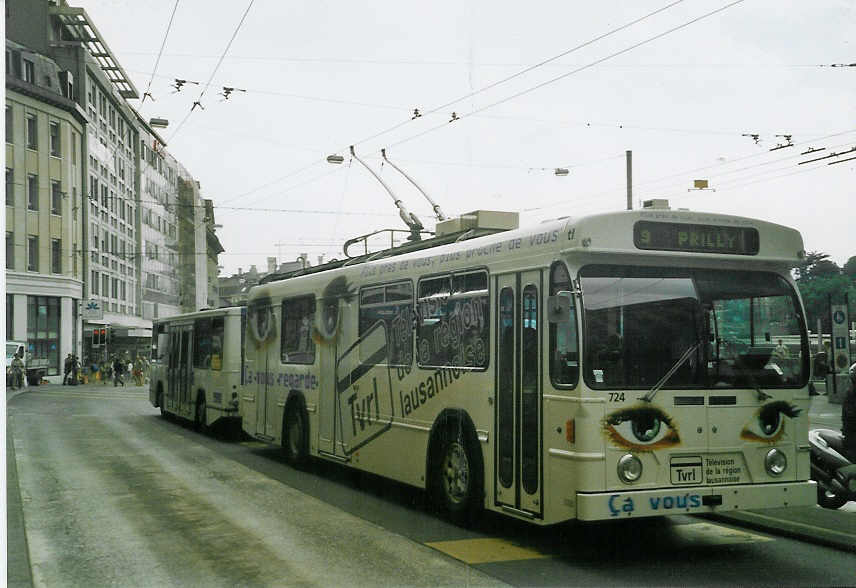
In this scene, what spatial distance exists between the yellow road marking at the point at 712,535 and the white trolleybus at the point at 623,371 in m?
0.88

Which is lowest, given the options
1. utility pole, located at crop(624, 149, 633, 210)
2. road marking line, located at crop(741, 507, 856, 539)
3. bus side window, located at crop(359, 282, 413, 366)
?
road marking line, located at crop(741, 507, 856, 539)

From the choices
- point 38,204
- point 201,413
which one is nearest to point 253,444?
point 201,413

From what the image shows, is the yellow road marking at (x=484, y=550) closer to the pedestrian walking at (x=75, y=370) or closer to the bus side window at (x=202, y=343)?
the bus side window at (x=202, y=343)

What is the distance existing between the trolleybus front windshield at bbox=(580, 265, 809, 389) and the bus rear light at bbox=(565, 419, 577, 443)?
35 centimetres

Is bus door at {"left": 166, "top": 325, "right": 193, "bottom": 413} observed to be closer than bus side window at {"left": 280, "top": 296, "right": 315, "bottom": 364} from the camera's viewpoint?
No

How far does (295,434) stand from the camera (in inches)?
559

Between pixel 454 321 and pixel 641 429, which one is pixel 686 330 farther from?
pixel 454 321

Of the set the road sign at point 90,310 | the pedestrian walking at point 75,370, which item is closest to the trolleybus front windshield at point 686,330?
the road sign at point 90,310

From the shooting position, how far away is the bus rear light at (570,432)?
741 cm

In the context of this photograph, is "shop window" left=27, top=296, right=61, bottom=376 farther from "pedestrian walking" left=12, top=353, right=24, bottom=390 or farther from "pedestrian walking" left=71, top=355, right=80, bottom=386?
"pedestrian walking" left=71, top=355, right=80, bottom=386

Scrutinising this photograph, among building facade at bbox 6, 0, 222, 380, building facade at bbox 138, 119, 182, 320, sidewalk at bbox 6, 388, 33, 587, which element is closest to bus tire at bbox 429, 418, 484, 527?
sidewalk at bbox 6, 388, 33, 587

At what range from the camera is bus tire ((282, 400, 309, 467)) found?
45.1ft

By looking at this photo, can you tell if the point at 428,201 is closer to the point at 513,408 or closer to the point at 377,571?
the point at 513,408

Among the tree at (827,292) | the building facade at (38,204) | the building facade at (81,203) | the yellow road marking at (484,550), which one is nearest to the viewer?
the yellow road marking at (484,550)
